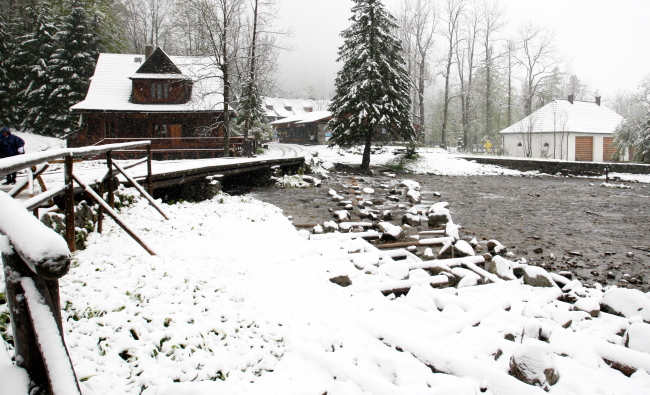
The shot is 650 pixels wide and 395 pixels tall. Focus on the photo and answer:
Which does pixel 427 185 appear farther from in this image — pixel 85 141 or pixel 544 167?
pixel 85 141

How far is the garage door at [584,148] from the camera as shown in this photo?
34.7 metres

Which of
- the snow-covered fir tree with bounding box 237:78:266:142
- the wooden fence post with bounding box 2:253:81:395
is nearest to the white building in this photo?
the snow-covered fir tree with bounding box 237:78:266:142

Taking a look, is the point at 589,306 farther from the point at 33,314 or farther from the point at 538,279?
the point at 33,314

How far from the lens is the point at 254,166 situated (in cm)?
1688

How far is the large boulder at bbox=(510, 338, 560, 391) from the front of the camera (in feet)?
10.1

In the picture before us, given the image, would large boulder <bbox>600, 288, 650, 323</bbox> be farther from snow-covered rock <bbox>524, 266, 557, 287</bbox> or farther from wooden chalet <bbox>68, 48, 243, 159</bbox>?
wooden chalet <bbox>68, 48, 243, 159</bbox>

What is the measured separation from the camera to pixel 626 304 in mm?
4648

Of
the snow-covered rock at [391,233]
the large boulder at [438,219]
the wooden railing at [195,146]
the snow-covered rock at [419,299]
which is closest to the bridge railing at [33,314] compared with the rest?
the snow-covered rock at [419,299]

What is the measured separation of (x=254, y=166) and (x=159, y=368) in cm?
1434

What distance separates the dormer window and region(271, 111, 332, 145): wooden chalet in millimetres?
18684

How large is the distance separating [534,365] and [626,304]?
243 centimetres

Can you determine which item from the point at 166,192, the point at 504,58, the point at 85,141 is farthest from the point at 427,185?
the point at 504,58

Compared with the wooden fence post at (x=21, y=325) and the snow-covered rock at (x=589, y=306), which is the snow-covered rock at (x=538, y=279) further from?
the wooden fence post at (x=21, y=325)

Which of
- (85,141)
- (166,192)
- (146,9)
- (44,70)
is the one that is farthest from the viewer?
(146,9)
